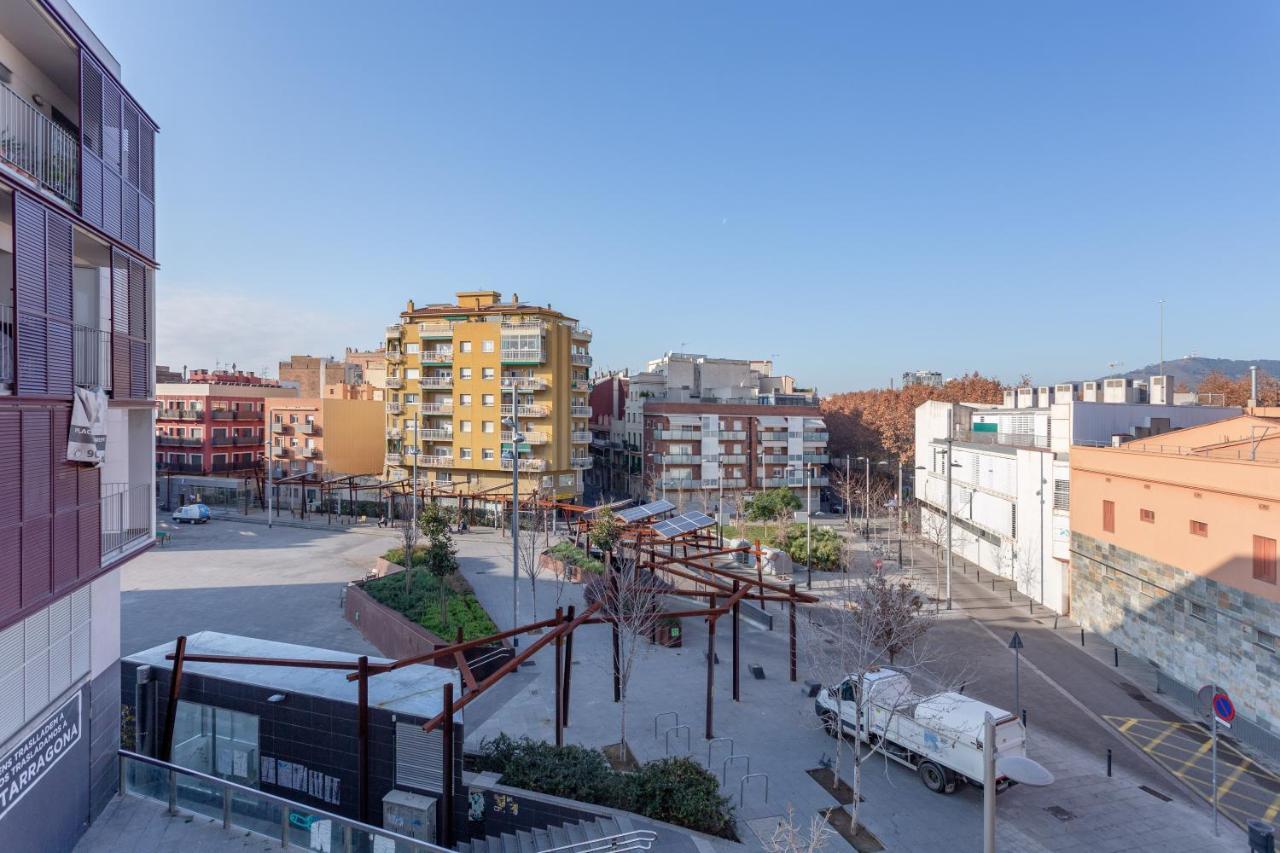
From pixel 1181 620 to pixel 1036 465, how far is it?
11.6 meters

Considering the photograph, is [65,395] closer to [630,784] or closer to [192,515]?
[630,784]

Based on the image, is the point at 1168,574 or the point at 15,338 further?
the point at 1168,574

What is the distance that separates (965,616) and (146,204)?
100 ft

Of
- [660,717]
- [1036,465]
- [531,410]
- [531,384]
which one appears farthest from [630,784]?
[531,384]

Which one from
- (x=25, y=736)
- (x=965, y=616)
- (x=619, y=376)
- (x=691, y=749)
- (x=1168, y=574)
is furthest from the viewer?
(x=619, y=376)

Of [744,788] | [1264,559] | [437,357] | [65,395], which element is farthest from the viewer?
[437,357]

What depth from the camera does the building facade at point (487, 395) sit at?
55250mm

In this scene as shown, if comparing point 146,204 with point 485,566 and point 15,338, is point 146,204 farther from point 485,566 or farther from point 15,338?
point 485,566

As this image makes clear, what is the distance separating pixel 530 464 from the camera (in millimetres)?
54500

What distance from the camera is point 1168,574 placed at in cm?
2328

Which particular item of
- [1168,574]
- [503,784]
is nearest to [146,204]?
[503,784]

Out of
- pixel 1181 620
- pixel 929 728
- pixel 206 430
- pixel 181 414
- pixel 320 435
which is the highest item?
pixel 181 414

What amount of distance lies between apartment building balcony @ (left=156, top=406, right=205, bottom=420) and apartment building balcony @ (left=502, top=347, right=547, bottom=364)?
100ft

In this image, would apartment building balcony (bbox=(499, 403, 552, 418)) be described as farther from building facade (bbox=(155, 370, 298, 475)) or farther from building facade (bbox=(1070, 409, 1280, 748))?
building facade (bbox=(1070, 409, 1280, 748))
